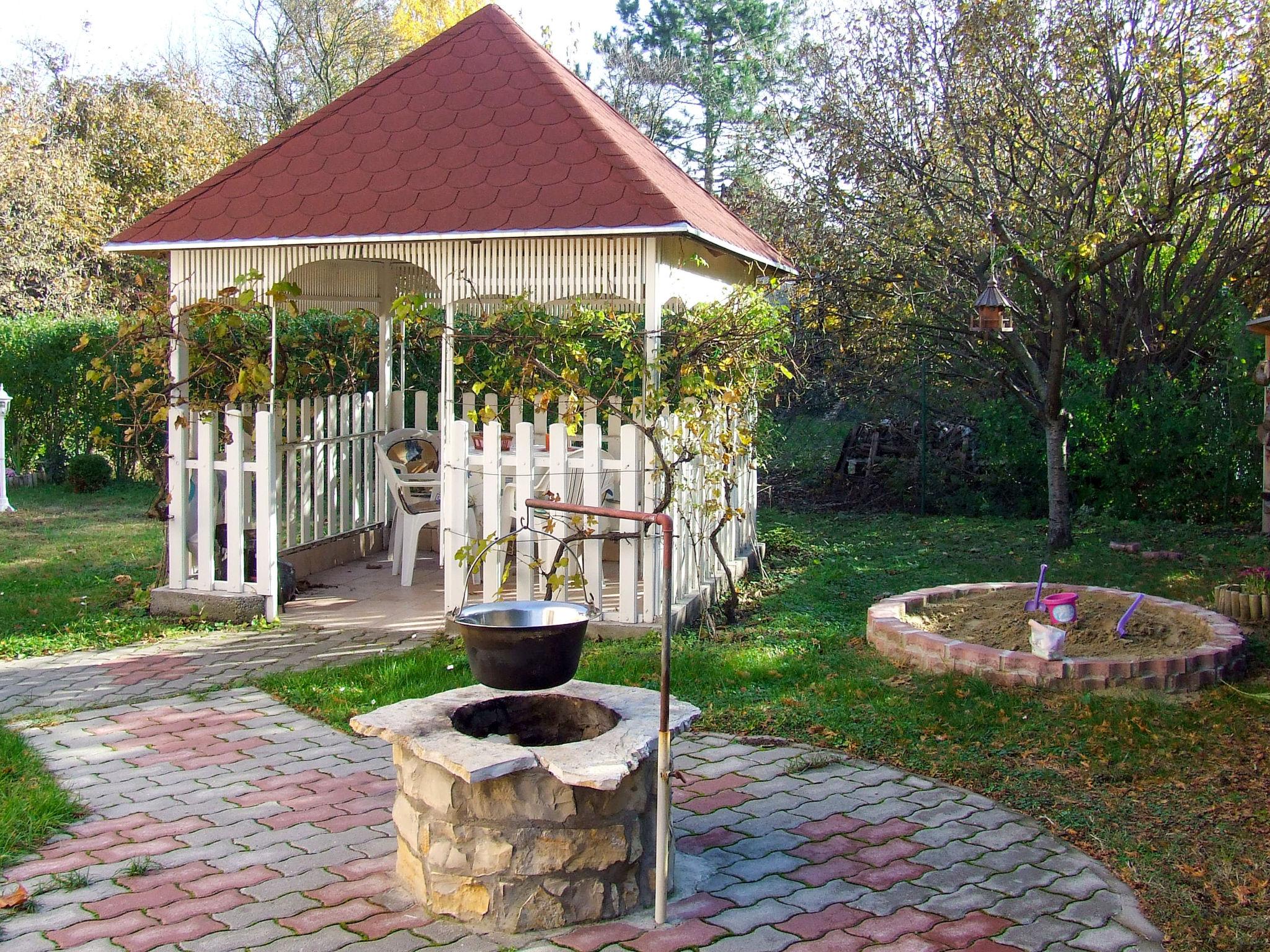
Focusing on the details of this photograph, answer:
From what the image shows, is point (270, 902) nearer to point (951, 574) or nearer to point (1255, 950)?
point (1255, 950)

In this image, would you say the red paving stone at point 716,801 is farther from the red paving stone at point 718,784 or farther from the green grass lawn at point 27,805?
the green grass lawn at point 27,805

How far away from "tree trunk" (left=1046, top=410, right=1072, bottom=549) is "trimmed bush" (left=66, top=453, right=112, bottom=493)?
36.6 ft

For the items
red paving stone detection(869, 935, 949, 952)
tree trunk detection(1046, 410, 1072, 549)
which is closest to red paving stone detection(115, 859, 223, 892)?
red paving stone detection(869, 935, 949, 952)

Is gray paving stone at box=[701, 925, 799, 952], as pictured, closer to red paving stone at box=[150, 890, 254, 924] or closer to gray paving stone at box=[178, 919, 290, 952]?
gray paving stone at box=[178, 919, 290, 952]

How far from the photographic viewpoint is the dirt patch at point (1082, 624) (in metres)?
6.19

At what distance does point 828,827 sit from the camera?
4273 millimetres

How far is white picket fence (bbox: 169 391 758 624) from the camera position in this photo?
6770 millimetres

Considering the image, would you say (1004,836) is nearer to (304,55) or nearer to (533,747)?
(533,747)

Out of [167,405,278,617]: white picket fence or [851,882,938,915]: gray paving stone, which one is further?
[167,405,278,617]: white picket fence

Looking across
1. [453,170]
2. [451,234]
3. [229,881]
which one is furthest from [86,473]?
[229,881]

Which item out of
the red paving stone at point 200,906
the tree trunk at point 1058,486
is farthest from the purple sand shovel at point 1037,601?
the red paving stone at point 200,906

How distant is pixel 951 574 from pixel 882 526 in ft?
8.68

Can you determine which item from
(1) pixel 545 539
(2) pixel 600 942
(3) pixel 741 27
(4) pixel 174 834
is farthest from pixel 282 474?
(3) pixel 741 27

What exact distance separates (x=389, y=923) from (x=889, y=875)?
1.64 metres
